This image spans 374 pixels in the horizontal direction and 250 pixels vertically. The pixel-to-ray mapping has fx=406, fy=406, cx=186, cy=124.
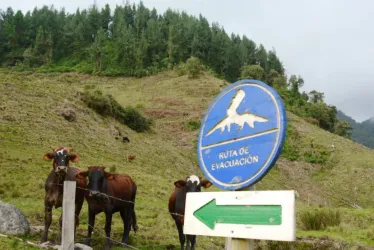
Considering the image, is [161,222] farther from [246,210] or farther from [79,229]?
[246,210]

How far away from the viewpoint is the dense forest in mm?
71250

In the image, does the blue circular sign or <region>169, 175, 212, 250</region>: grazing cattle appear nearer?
the blue circular sign

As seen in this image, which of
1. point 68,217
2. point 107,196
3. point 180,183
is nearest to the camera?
point 68,217

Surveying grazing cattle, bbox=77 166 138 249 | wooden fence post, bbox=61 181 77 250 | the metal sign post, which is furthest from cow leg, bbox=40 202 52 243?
the metal sign post

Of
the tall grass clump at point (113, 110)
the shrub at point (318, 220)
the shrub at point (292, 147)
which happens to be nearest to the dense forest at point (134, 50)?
the shrub at point (292, 147)

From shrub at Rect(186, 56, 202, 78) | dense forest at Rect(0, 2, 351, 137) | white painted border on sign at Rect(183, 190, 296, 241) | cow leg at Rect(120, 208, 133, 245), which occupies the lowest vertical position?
cow leg at Rect(120, 208, 133, 245)

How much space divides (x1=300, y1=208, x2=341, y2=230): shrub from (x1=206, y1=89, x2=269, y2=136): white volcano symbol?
1185 centimetres

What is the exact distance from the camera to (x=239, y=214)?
116 inches

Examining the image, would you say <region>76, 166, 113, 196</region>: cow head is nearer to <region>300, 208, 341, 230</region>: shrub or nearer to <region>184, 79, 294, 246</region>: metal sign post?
<region>184, 79, 294, 246</region>: metal sign post

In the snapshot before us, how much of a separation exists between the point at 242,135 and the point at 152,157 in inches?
989

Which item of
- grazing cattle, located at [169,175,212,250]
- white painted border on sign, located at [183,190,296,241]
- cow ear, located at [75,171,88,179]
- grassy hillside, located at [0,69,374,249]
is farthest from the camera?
grassy hillside, located at [0,69,374,249]

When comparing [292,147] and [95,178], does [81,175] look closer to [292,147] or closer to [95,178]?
[95,178]

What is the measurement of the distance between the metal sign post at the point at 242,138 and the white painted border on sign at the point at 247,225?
0.7 inches

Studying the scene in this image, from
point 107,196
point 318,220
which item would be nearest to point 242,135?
point 107,196
